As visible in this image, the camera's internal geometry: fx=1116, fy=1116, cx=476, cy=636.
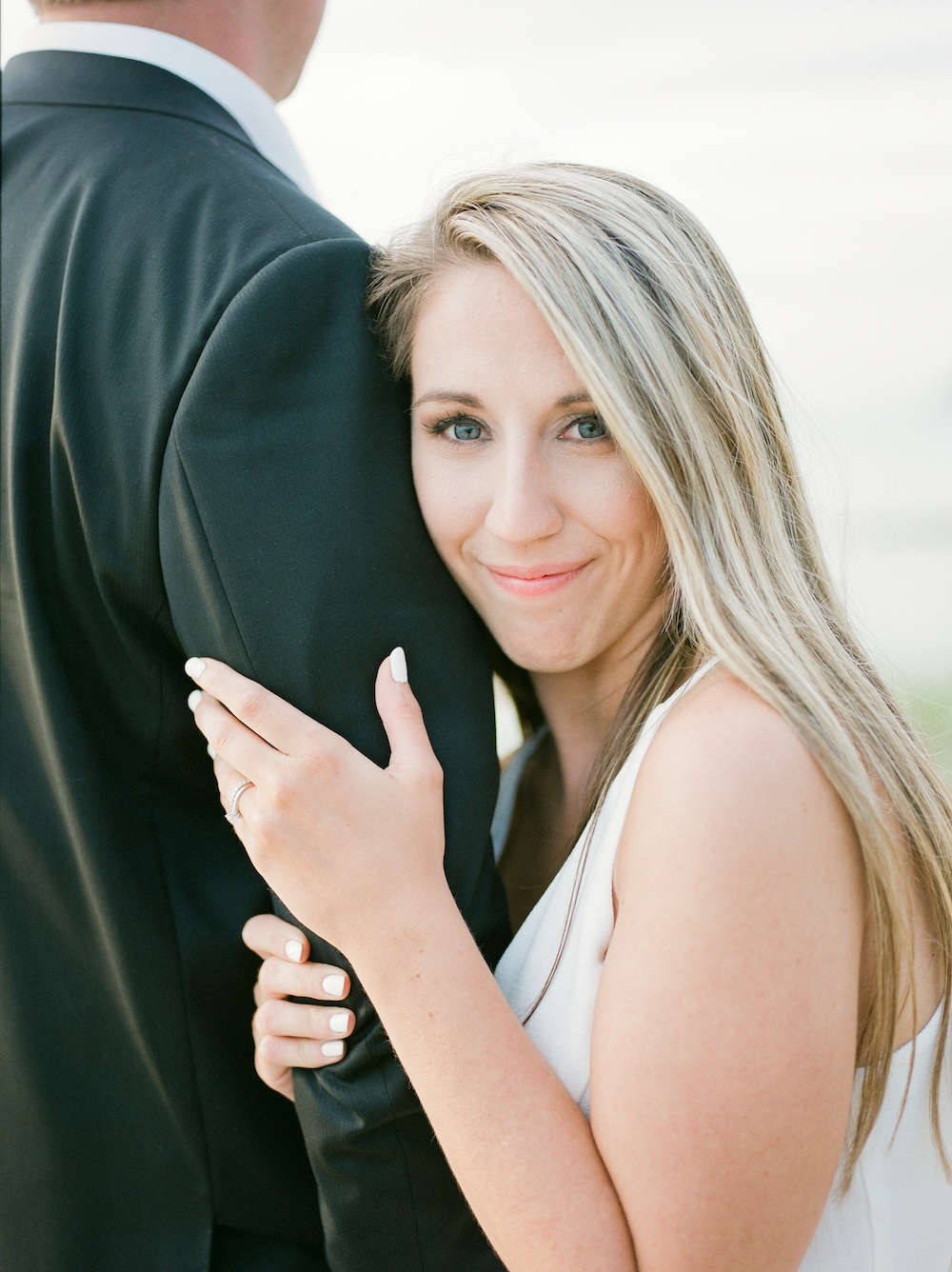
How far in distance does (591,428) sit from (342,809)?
2.03ft

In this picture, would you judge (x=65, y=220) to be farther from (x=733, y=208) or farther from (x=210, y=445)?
(x=733, y=208)

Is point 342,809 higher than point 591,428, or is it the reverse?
point 591,428

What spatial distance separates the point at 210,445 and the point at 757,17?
10803 millimetres

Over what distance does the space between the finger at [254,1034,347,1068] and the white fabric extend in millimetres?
1191

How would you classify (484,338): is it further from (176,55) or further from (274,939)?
(274,939)

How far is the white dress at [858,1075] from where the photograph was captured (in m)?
1.43

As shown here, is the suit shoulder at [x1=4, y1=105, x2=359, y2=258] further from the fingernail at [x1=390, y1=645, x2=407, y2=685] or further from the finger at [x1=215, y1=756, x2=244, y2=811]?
the finger at [x1=215, y1=756, x2=244, y2=811]

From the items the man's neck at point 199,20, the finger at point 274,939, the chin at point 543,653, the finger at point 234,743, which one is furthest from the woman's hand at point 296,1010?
the man's neck at point 199,20

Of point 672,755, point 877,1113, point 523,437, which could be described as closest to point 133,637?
point 523,437

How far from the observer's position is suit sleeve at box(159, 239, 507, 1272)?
126 cm

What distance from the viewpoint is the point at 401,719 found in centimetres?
136

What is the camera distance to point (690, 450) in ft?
4.86

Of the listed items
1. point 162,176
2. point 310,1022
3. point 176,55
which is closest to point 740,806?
point 310,1022

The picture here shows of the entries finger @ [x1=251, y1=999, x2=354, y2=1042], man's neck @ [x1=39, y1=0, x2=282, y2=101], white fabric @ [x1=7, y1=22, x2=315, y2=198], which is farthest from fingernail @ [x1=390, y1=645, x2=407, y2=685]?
man's neck @ [x1=39, y1=0, x2=282, y2=101]
